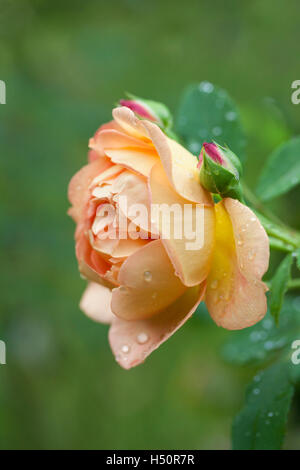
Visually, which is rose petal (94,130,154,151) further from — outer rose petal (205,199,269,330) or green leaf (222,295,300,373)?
green leaf (222,295,300,373)

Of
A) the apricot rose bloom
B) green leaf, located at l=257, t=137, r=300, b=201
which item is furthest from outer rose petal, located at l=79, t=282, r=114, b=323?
green leaf, located at l=257, t=137, r=300, b=201

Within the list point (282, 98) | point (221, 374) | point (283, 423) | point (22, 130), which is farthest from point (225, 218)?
point (221, 374)

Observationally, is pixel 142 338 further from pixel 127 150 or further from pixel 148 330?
pixel 127 150

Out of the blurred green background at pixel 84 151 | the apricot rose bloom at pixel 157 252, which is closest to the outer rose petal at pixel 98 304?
the apricot rose bloom at pixel 157 252

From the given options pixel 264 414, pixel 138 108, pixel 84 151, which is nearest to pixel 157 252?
pixel 138 108

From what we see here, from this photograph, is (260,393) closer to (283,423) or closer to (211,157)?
(283,423)

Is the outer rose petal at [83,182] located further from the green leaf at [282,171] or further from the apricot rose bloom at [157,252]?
the green leaf at [282,171]
